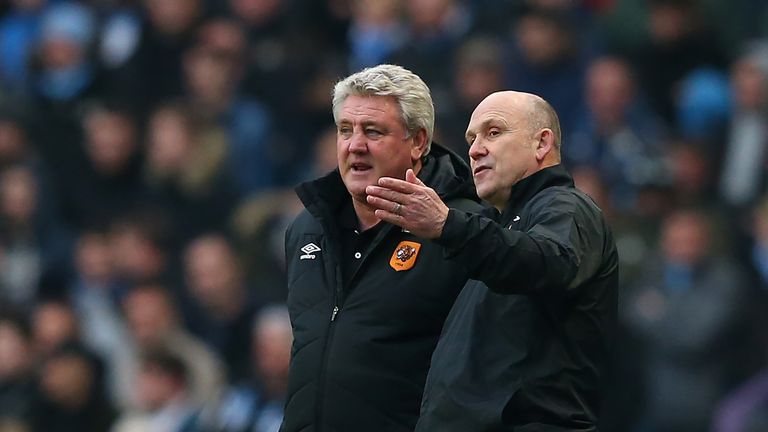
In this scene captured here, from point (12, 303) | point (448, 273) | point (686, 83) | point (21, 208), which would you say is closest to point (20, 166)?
point (21, 208)

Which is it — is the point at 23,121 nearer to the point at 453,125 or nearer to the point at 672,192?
the point at 453,125

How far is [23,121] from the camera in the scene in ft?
39.9

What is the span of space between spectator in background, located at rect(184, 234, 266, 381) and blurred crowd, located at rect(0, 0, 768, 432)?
0.6 inches

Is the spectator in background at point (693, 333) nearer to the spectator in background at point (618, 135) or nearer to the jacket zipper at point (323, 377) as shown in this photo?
the spectator in background at point (618, 135)

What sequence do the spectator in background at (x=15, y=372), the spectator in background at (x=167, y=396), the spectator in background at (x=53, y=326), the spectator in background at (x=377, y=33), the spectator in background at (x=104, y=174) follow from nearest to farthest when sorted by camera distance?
the spectator in background at (x=167, y=396) → the spectator in background at (x=15, y=372) → the spectator in background at (x=53, y=326) → the spectator in background at (x=377, y=33) → the spectator in background at (x=104, y=174)

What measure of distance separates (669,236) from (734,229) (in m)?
0.37

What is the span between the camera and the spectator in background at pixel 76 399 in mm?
10133

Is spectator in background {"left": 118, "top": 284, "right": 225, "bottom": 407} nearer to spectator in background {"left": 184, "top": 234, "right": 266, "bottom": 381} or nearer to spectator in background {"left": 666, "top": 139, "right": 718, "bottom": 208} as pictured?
spectator in background {"left": 184, "top": 234, "right": 266, "bottom": 381}

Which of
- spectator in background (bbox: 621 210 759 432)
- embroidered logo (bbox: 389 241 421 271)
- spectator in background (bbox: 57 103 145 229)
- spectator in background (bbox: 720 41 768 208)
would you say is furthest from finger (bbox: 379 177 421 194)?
spectator in background (bbox: 57 103 145 229)

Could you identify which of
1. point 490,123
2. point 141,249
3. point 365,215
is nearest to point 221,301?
point 141,249

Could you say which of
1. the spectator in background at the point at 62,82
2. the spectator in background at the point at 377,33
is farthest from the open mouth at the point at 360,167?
the spectator in background at the point at 62,82

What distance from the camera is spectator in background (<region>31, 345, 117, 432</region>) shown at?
1013cm

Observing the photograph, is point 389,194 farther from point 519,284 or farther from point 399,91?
point 399,91

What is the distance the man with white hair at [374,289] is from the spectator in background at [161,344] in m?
4.41
